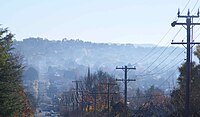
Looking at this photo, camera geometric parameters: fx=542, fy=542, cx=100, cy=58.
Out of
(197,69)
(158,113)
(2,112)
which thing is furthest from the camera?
(158,113)

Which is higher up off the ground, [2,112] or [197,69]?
[197,69]

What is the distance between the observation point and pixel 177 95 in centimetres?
4959

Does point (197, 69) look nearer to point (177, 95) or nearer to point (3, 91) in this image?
point (177, 95)

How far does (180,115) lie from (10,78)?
65.5ft

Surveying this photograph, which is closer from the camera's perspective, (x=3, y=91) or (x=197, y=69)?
(x=3, y=91)

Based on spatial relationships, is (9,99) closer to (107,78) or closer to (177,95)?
(177,95)

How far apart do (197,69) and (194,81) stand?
1849mm

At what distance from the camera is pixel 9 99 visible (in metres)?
48.6

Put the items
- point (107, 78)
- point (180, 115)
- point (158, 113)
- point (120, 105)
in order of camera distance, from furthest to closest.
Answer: point (107, 78) → point (120, 105) → point (158, 113) → point (180, 115)

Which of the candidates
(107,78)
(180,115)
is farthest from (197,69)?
(107,78)

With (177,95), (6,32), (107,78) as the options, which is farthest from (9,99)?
(107,78)

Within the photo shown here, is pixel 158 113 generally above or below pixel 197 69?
below

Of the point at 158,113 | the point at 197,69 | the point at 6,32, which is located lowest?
the point at 158,113

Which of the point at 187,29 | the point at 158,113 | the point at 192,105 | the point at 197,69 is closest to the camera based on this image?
the point at 187,29
